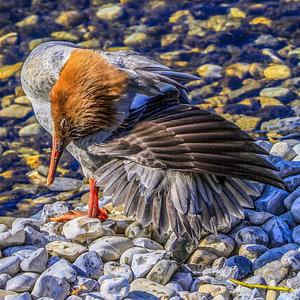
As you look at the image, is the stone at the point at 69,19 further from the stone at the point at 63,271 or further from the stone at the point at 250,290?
the stone at the point at 250,290

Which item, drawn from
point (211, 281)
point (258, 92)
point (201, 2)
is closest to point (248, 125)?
point (258, 92)

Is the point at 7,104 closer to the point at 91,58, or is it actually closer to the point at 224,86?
the point at 224,86

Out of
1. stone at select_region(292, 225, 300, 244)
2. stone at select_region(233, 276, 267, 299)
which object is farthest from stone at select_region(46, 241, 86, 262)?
stone at select_region(292, 225, 300, 244)

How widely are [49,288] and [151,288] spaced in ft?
1.76

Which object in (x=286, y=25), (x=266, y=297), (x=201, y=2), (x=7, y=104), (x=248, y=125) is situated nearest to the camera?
(x=266, y=297)

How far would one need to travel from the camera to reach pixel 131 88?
194 inches

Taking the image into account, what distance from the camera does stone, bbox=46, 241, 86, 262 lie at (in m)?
4.81

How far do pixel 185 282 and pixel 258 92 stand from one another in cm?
369

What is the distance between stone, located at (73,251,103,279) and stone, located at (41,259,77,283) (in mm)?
52

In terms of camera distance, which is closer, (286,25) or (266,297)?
(266,297)

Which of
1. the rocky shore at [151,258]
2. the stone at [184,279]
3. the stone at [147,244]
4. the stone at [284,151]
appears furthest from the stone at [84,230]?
the stone at [284,151]

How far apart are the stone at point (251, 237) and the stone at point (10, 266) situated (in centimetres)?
129

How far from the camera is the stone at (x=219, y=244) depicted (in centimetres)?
484

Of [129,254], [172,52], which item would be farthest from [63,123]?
[172,52]
